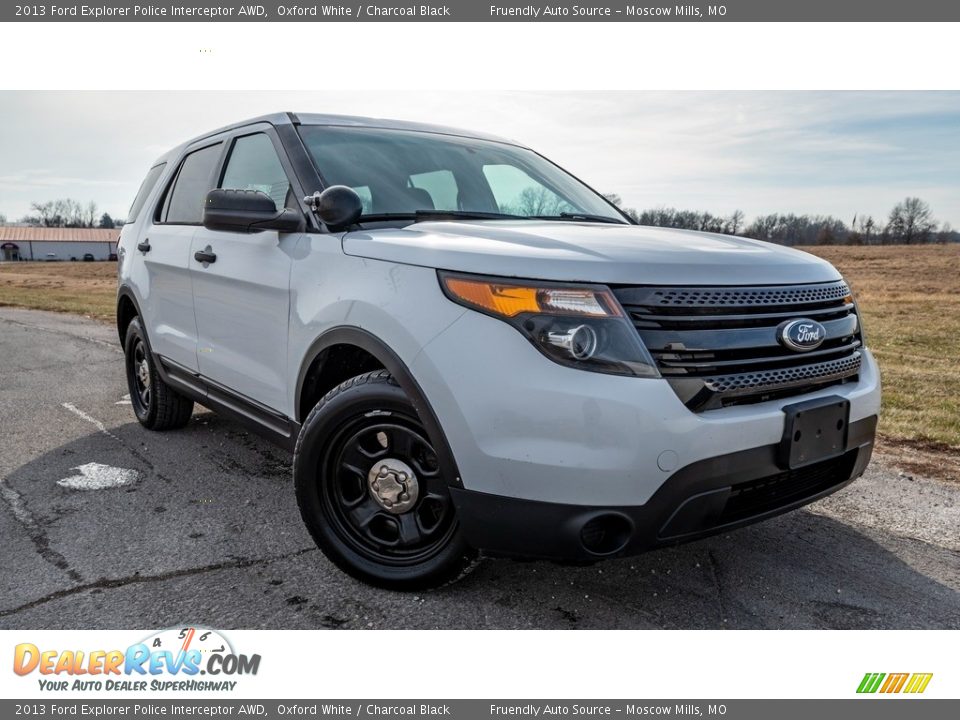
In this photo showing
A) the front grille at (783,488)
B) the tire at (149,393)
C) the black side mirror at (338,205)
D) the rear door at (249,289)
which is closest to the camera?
the front grille at (783,488)

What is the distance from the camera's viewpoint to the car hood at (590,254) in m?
2.43

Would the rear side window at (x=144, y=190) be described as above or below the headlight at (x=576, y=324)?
above

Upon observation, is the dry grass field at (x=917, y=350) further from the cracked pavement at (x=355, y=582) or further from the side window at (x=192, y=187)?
the side window at (x=192, y=187)

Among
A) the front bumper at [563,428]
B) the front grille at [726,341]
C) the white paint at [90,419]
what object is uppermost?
the front grille at [726,341]

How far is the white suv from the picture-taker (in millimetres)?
2344

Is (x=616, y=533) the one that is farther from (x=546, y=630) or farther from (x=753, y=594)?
(x=753, y=594)

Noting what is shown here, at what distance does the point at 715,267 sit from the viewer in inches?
99.9

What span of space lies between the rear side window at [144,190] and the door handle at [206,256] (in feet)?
4.93

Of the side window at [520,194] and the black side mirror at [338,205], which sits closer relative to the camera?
the black side mirror at [338,205]

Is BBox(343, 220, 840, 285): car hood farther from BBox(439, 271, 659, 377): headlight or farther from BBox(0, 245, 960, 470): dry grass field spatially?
BBox(0, 245, 960, 470): dry grass field

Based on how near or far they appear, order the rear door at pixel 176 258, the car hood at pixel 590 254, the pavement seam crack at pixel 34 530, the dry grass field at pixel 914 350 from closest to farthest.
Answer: the car hood at pixel 590 254
the pavement seam crack at pixel 34 530
the rear door at pixel 176 258
the dry grass field at pixel 914 350

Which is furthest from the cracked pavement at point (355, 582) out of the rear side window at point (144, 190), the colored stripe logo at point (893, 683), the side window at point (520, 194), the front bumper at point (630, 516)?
the rear side window at point (144, 190)

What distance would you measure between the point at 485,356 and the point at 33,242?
4421 inches

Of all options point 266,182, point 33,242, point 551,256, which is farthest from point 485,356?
point 33,242
